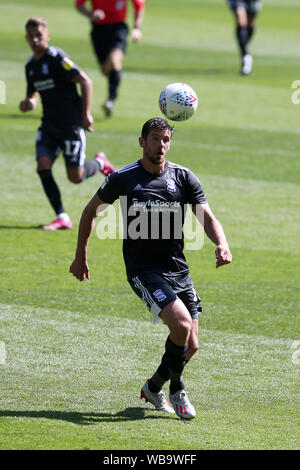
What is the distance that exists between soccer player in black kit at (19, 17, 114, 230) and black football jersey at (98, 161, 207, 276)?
4811mm

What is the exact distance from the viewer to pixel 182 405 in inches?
259

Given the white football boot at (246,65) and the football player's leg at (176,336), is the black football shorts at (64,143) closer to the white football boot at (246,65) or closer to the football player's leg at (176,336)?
the football player's leg at (176,336)

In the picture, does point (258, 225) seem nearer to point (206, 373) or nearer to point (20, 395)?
point (206, 373)

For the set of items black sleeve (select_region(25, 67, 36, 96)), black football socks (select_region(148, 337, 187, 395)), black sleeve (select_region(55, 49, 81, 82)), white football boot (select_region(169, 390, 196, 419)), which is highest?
black sleeve (select_region(55, 49, 81, 82))

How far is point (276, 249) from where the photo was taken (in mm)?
11164

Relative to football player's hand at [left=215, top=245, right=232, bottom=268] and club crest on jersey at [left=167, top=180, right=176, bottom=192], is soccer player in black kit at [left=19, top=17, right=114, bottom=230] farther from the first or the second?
football player's hand at [left=215, top=245, right=232, bottom=268]

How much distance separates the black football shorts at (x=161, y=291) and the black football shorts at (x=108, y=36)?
1170cm

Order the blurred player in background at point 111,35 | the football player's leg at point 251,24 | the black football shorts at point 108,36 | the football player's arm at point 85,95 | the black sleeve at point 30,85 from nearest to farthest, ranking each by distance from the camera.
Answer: the football player's arm at point 85,95 < the black sleeve at point 30,85 < the blurred player in background at point 111,35 < the black football shorts at point 108,36 < the football player's leg at point 251,24

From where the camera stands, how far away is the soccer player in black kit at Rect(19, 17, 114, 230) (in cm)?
1148

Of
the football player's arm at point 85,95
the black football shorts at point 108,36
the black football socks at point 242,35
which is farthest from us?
the black football socks at point 242,35

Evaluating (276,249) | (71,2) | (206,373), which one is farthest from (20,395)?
(71,2)

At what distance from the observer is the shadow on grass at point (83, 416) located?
6.50 meters

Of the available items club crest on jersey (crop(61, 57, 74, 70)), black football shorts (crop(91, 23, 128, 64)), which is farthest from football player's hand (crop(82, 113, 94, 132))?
black football shorts (crop(91, 23, 128, 64))

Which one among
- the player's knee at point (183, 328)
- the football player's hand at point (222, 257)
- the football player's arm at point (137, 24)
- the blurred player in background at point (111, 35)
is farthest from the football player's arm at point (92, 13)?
the player's knee at point (183, 328)
